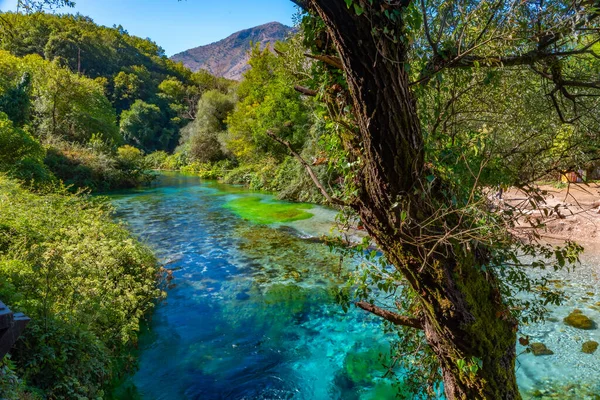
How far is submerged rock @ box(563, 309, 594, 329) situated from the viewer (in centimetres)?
628

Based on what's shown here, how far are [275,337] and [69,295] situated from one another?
10.6 feet

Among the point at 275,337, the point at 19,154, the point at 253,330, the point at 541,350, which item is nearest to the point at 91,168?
the point at 19,154

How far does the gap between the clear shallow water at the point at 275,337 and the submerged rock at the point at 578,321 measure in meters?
0.15

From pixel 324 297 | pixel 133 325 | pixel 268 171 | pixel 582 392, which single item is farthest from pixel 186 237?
pixel 268 171

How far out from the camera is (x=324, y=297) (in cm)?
789

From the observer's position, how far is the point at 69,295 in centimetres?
484

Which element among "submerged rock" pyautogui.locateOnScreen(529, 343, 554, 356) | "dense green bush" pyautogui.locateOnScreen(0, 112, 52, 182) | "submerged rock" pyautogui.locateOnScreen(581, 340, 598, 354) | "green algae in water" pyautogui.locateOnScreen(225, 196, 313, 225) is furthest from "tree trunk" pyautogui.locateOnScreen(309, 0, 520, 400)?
"dense green bush" pyautogui.locateOnScreen(0, 112, 52, 182)

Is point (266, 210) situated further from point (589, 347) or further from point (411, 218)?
point (411, 218)

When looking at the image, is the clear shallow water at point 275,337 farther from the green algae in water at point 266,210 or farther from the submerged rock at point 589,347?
the green algae in water at point 266,210

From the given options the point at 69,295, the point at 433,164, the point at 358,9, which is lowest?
the point at 69,295

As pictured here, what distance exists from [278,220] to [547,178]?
12750mm

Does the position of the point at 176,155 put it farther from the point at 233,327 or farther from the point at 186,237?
the point at 233,327

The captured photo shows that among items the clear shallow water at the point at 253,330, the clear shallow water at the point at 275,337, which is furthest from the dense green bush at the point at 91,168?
the clear shallow water at the point at 275,337

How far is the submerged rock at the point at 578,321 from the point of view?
→ 628 cm
